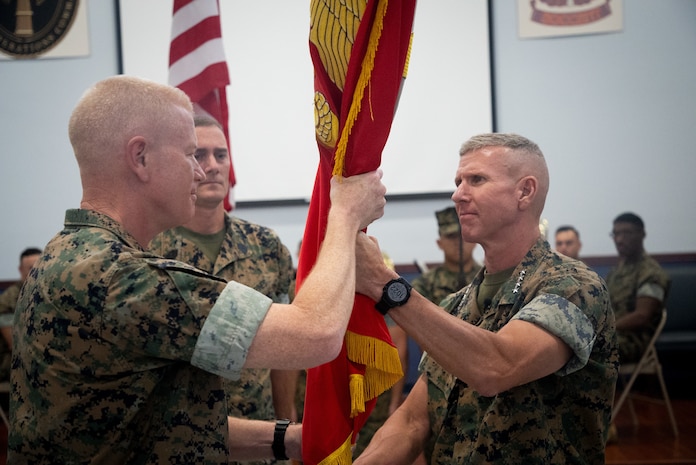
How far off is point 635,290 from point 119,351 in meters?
5.18

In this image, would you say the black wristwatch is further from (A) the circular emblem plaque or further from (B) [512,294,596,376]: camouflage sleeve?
(A) the circular emblem plaque

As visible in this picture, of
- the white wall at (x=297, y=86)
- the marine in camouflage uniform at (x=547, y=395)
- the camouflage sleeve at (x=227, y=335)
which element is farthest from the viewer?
the white wall at (x=297, y=86)

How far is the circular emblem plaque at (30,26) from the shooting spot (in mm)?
7012

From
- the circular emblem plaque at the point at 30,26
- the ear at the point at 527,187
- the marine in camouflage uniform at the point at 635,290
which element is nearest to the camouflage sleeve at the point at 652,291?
the marine in camouflage uniform at the point at 635,290

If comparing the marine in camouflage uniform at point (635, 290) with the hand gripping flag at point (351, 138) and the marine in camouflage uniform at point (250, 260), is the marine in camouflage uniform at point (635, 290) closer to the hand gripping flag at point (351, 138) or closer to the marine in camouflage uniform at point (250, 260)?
the marine in camouflage uniform at point (250, 260)

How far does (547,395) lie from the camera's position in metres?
2.02

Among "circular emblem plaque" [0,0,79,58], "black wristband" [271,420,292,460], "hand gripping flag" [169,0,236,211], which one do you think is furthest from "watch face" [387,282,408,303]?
"circular emblem plaque" [0,0,79,58]

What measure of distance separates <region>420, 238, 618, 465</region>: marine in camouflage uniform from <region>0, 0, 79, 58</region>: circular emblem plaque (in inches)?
237

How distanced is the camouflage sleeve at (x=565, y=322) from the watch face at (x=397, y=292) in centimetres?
29

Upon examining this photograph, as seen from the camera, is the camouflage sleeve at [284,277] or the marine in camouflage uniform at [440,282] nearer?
the camouflage sleeve at [284,277]

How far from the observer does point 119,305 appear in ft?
4.50

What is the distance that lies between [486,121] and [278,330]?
5.66 m

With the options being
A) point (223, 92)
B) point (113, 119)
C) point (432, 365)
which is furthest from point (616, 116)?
point (113, 119)

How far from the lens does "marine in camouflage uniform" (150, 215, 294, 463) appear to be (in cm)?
269
